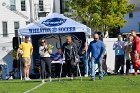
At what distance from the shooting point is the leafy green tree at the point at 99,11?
5019cm

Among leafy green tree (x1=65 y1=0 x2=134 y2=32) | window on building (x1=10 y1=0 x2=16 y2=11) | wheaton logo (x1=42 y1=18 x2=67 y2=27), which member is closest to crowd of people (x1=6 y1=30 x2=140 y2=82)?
wheaton logo (x1=42 y1=18 x2=67 y2=27)

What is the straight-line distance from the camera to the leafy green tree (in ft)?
165

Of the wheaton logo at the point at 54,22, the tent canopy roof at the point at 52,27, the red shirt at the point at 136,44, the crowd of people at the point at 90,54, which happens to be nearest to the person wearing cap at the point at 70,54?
the crowd of people at the point at 90,54

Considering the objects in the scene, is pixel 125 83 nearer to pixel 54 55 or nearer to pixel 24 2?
pixel 54 55

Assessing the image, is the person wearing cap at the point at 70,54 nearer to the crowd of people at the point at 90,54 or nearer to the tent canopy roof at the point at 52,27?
Result: the crowd of people at the point at 90,54

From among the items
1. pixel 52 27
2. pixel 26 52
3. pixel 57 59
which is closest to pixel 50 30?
pixel 52 27

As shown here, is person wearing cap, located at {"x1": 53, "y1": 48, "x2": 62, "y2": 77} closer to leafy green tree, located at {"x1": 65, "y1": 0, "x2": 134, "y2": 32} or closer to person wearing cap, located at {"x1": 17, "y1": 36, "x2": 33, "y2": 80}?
person wearing cap, located at {"x1": 17, "y1": 36, "x2": 33, "y2": 80}

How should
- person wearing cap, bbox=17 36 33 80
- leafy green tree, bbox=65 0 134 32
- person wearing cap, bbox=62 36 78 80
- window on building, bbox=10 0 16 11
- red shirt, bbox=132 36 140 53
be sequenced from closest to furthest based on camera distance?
person wearing cap, bbox=62 36 78 80 < red shirt, bbox=132 36 140 53 < person wearing cap, bbox=17 36 33 80 < leafy green tree, bbox=65 0 134 32 < window on building, bbox=10 0 16 11

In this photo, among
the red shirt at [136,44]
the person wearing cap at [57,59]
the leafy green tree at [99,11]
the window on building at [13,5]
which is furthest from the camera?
the window on building at [13,5]

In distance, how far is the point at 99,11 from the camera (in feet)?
166

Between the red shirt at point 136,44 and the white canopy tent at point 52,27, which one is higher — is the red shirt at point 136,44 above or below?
below

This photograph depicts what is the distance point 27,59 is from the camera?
867 inches

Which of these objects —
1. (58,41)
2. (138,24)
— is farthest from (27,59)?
(138,24)

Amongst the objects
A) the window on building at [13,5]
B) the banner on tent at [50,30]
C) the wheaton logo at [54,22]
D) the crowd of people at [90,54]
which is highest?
the window on building at [13,5]
